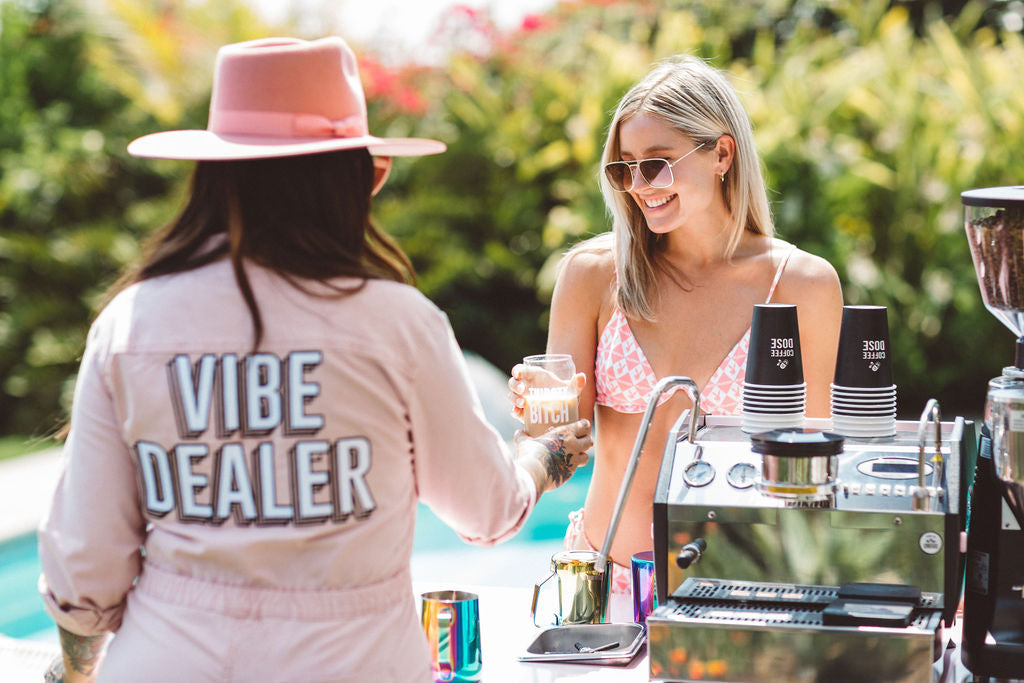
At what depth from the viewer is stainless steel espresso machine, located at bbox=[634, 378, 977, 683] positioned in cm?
172

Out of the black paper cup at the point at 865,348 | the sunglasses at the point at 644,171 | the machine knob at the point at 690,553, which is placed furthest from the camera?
the sunglasses at the point at 644,171

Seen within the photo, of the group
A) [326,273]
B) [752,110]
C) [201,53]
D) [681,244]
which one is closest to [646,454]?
[681,244]

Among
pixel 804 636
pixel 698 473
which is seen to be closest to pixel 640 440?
pixel 698 473

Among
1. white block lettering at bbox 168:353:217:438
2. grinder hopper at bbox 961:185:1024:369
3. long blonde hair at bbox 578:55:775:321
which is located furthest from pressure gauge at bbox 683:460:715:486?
long blonde hair at bbox 578:55:775:321

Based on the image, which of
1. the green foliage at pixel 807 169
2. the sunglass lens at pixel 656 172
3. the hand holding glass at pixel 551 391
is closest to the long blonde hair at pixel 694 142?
the sunglass lens at pixel 656 172

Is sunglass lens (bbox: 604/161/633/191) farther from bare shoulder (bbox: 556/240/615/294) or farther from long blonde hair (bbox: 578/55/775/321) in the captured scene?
bare shoulder (bbox: 556/240/615/294)

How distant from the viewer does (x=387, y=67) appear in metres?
10.2

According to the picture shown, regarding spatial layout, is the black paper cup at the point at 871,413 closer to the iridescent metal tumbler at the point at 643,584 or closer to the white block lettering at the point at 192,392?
the iridescent metal tumbler at the point at 643,584

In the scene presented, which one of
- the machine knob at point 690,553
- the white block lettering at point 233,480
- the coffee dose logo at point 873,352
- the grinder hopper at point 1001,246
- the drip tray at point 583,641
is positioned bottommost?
the drip tray at point 583,641

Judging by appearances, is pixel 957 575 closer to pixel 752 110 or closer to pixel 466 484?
pixel 466 484

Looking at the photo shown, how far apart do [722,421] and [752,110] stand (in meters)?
6.58

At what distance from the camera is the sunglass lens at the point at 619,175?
112 inches

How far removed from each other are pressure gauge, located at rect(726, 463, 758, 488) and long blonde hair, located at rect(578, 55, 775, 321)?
1.06 metres

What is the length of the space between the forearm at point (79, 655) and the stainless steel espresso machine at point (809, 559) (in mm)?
892
